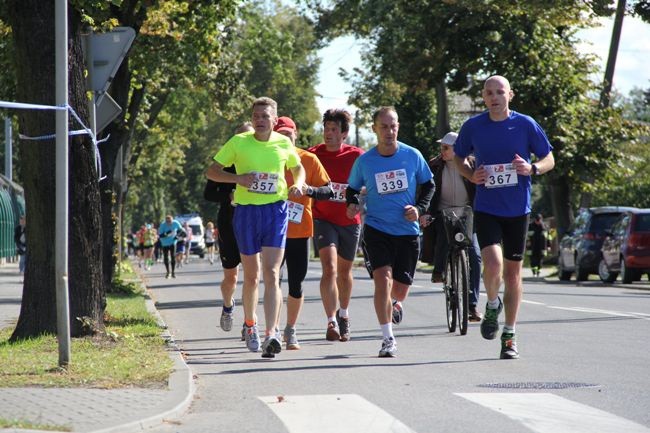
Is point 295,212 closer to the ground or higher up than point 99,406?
higher up

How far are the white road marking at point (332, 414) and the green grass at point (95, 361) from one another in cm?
109

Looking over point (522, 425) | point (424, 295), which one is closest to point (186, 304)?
point (424, 295)

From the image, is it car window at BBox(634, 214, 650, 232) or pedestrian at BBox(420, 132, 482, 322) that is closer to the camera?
pedestrian at BBox(420, 132, 482, 322)

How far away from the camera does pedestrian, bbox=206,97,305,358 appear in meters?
10.8

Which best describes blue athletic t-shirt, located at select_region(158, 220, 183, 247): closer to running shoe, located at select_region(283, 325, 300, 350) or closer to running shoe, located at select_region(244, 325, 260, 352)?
running shoe, located at select_region(283, 325, 300, 350)

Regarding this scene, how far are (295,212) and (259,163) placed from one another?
887mm

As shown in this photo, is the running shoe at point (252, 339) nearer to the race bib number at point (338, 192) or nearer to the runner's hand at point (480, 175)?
the race bib number at point (338, 192)

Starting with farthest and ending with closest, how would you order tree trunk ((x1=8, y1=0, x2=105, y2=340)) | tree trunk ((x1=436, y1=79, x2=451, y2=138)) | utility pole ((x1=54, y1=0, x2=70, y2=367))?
1. tree trunk ((x1=436, y1=79, x2=451, y2=138))
2. tree trunk ((x1=8, y1=0, x2=105, y2=340))
3. utility pole ((x1=54, y1=0, x2=70, y2=367))

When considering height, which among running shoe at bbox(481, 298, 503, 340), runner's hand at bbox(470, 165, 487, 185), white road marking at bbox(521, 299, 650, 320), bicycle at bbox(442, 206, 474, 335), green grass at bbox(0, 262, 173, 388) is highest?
runner's hand at bbox(470, 165, 487, 185)

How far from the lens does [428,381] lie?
9086 mm

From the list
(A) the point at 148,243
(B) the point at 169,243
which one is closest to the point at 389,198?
(B) the point at 169,243

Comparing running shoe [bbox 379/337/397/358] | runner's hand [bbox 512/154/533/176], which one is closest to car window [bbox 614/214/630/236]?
running shoe [bbox 379/337/397/358]

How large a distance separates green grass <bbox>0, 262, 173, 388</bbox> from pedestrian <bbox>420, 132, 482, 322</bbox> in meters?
2.91

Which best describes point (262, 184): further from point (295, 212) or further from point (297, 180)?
point (295, 212)
